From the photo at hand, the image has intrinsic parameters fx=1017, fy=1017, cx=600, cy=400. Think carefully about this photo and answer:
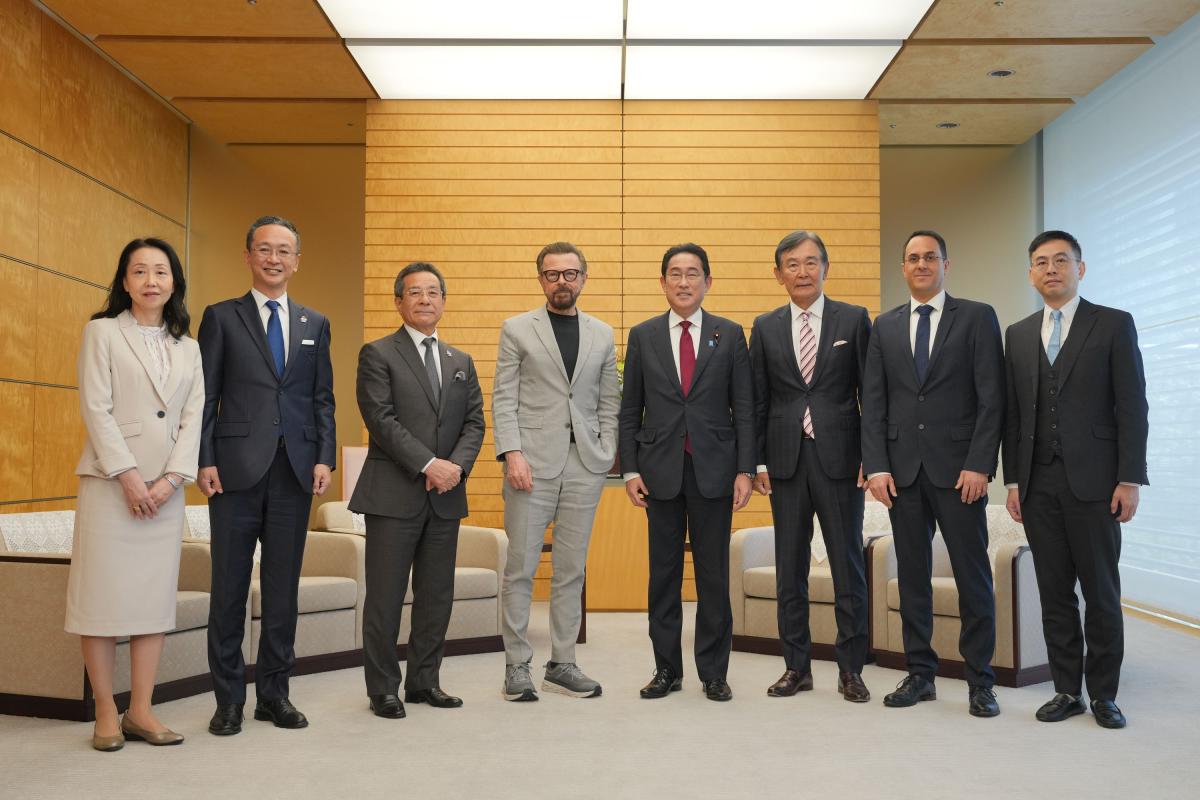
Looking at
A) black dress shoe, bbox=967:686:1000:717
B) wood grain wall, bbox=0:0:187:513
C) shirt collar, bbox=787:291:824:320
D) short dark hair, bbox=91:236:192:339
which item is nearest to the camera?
short dark hair, bbox=91:236:192:339

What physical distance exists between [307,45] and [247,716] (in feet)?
15.2

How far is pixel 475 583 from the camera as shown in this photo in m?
5.27

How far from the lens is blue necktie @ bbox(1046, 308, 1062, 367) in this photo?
3.67 m

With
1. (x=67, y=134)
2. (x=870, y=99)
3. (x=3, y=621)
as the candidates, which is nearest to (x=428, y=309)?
(x=3, y=621)

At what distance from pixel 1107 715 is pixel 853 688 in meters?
0.89

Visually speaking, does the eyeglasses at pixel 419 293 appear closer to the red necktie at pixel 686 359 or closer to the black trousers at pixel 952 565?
the red necktie at pixel 686 359

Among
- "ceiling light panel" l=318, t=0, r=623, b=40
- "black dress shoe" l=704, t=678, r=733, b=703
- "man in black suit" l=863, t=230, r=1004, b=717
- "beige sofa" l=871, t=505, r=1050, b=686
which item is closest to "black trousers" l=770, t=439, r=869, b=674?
"man in black suit" l=863, t=230, r=1004, b=717

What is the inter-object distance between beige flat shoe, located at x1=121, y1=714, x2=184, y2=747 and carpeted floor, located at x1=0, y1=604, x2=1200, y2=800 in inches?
1.6

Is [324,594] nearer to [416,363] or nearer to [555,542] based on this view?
[555,542]

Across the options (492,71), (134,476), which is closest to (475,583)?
(134,476)

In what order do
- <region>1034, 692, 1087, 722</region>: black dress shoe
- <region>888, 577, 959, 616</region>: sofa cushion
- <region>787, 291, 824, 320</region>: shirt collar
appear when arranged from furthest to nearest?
<region>888, 577, 959, 616</region>: sofa cushion < <region>787, 291, 824, 320</region>: shirt collar < <region>1034, 692, 1087, 722</region>: black dress shoe

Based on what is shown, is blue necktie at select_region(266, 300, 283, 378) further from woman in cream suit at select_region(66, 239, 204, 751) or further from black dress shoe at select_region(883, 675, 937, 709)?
black dress shoe at select_region(883, 675, 937, 709)

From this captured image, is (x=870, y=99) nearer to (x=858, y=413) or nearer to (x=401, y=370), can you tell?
(x=858, y=413)

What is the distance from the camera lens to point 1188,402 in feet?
20.9
